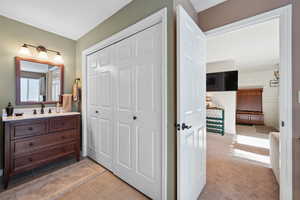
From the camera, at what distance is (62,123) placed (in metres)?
2.12

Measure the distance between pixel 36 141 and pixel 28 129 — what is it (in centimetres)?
21

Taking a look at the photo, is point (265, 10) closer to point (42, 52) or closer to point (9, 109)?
point (42, 52)

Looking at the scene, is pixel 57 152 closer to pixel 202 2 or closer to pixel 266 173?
pixel 202 2

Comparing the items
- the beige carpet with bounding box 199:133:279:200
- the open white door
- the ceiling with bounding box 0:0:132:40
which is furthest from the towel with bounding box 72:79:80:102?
the beige carpet with bounding box 199:133:279:200

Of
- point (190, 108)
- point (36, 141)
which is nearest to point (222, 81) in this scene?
point (190, 108)

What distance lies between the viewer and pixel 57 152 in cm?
205

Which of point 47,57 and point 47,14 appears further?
point 47,57

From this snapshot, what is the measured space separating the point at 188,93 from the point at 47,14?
2.42 m

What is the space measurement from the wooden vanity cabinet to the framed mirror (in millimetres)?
654

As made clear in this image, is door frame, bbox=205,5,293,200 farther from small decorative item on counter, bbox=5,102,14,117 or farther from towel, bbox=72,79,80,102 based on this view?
small decorative item on counter, bbox=5,102,14,117

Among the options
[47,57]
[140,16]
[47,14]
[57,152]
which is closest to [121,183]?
[57,152]

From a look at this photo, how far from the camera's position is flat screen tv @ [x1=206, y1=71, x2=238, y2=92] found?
4074mm

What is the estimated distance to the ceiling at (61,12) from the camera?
169 cm

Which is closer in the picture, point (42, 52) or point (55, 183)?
point (55, 183)
